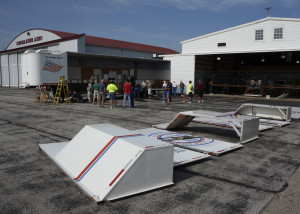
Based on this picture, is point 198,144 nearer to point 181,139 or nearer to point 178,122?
point 181,139

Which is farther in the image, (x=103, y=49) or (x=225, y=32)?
(x=103, y=49)

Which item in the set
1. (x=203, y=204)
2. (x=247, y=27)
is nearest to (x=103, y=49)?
(x=247, y=27)

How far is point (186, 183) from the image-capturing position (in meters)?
5.20

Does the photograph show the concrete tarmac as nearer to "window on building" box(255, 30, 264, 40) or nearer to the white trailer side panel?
"window on building" box(255, 30, 264, 40)

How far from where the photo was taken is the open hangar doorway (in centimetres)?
3103

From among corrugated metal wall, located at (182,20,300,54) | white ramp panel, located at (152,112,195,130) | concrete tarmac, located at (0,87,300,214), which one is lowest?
concrete tarmac, located at (0,87,300,214)

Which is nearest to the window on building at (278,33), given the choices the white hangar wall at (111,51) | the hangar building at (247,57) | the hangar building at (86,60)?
the hangar building at (247,57)

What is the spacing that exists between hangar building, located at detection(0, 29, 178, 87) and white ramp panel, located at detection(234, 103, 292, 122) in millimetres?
13052

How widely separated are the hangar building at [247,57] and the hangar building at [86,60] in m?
3.21

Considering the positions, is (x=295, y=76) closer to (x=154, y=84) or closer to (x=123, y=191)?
(x=154, y=84)

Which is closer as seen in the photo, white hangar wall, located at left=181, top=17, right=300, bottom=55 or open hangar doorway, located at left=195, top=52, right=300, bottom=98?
white hangar wall, located at left=181, top=17, right=300, bottom=55

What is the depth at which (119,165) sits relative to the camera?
455cm

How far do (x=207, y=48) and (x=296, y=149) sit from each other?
24231 mm

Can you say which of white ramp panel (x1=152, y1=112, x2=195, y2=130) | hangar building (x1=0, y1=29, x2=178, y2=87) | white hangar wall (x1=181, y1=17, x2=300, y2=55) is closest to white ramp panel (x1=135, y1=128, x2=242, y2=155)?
white ramp panel (x1=152, y1=112, x2=195, y2=130)
